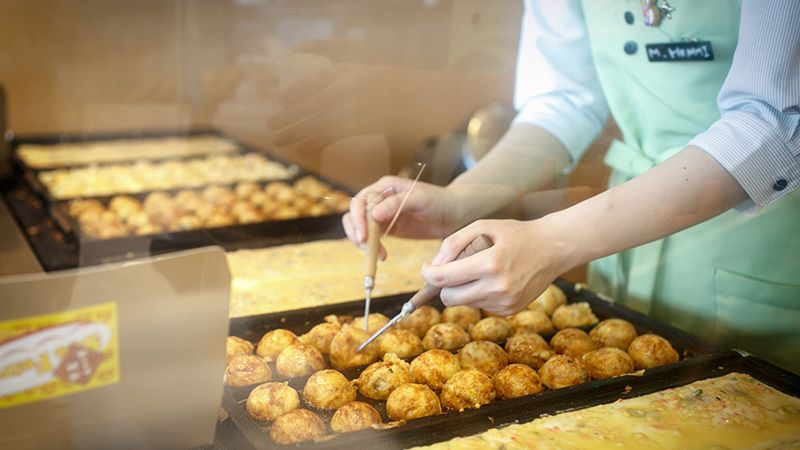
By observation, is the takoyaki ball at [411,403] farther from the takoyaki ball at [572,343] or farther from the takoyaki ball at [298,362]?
the takoyaki ball at [572,343]

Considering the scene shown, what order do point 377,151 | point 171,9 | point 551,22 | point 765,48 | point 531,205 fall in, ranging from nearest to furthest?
point 765,48 → point 531,205 → point 551,22 → point 377,151 → point 171,9

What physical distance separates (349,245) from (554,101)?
35.6 inches

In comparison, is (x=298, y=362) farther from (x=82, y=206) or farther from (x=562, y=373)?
(x=82, y=206)

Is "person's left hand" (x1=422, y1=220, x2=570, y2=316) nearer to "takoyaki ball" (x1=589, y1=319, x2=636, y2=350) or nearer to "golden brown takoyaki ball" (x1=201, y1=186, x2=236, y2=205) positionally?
"takoyaki ball" (x1=589, y1=319, x2=636, y2=350)

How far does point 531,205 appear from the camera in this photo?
147 cm

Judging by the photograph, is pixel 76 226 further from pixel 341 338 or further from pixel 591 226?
pixel 591 226

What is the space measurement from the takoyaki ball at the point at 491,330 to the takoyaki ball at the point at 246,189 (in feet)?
5.00

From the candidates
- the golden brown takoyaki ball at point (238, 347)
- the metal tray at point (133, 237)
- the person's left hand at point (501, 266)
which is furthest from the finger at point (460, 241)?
the metal tray at point (133, 237)

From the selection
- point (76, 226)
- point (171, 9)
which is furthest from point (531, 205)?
point (171, 9)

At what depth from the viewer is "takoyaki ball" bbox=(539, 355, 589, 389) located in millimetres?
1462

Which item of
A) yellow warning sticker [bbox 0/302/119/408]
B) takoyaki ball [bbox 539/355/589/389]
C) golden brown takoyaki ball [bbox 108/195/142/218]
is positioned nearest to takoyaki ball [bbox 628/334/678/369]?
takoyaki ball [bbox 539/355/589/389]

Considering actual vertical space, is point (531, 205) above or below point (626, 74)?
below

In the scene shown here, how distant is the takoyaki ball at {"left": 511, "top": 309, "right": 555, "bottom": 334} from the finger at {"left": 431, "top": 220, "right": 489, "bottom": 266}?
0.52m

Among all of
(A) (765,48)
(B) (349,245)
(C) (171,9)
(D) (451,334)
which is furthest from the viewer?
(C) (171,9)
